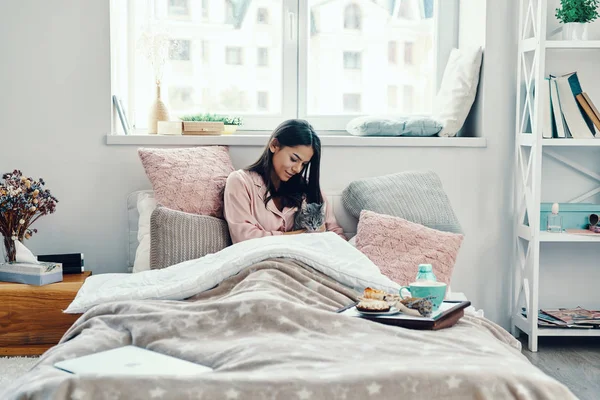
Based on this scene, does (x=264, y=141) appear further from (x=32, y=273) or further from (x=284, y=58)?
(x=32, y=273)

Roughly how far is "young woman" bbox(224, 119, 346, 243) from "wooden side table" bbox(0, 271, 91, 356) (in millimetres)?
724

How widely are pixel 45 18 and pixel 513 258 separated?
237 cm

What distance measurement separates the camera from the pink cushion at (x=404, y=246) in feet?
9.23

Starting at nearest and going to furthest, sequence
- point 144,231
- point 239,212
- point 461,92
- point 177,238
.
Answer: point 177,238 < point 239,212 < point 144,231 < point 461,92

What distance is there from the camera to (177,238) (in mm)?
2898

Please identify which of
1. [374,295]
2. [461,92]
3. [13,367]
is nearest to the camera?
[374,295]

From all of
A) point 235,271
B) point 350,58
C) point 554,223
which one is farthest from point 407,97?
point 235,271

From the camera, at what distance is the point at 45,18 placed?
335 centimetres

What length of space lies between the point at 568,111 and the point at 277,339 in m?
2.03

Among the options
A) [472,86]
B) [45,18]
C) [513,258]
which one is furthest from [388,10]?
[45,18]

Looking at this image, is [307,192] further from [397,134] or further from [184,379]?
[184,379]

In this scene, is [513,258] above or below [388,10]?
below

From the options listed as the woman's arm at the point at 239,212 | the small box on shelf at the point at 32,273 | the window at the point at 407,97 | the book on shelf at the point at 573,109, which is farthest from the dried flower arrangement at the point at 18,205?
the book on shelf at the point at 573,109

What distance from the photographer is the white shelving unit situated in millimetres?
3258
